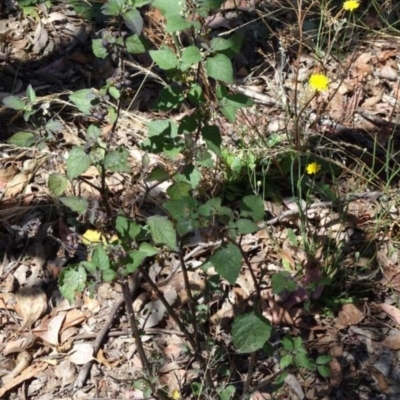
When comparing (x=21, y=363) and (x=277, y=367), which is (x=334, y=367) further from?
(x=21, y=363)

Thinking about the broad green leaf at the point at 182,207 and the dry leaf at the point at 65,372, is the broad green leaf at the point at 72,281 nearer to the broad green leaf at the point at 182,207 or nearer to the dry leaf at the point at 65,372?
the broad green leaf at the point at 182,207

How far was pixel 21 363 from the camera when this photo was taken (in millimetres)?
2908

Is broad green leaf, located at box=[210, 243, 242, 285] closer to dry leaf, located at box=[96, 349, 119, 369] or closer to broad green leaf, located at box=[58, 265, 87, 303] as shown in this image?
broad green leaf, located at box=[58, 265, 87, 303]

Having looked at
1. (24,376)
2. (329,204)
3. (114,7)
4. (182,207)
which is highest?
(114,7)

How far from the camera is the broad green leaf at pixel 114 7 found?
6.42ft

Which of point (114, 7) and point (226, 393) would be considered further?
point (226, 393)

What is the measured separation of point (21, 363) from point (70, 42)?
2.11 metres

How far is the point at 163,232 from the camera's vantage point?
6.97 feet

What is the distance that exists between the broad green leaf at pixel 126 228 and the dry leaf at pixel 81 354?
94cm

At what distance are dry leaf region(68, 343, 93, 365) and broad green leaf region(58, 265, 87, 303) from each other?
895mm

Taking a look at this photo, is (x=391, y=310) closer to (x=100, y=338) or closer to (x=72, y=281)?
(x=100, y=338)

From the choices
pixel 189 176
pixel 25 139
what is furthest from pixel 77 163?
pixel 189 176

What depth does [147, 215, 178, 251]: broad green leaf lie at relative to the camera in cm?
212

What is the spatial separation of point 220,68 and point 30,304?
1.51m
